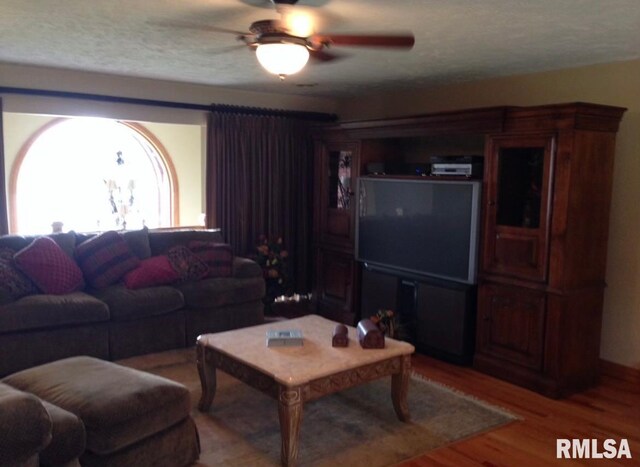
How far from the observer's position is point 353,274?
545 cm

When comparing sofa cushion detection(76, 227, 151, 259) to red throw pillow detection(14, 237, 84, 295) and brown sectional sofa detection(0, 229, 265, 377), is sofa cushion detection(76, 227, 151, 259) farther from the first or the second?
red throw pillow detection(14, 237, 84, 295)

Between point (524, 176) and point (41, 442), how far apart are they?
11.0ft

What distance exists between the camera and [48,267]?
4203 millimetres

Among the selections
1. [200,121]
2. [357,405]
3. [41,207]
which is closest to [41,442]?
[357,405]

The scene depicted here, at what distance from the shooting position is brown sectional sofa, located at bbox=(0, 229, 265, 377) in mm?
3883

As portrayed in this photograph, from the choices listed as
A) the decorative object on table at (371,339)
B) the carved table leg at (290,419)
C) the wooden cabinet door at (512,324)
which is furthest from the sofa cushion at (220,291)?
the carved table leg at (290,419)

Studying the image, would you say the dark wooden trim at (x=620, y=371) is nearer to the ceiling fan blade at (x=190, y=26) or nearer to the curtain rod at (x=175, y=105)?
the ceiling fan blade at (x=190, y=26)

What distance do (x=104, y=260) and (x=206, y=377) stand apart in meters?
1.68

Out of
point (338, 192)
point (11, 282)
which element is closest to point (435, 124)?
point (338, 192)

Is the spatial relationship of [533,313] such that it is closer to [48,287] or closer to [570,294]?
[570,294]

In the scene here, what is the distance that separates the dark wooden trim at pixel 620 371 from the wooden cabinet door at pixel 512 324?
2.24ft

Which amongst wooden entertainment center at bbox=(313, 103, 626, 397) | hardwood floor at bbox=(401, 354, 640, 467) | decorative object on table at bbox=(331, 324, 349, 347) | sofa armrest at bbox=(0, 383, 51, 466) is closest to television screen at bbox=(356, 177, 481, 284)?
wooden entertainment center at bbox=(313, 103, 626, 397)

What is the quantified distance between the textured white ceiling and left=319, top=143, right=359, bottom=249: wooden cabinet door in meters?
0.77

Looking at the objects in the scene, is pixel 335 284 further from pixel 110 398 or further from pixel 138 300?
pixel 110 398
